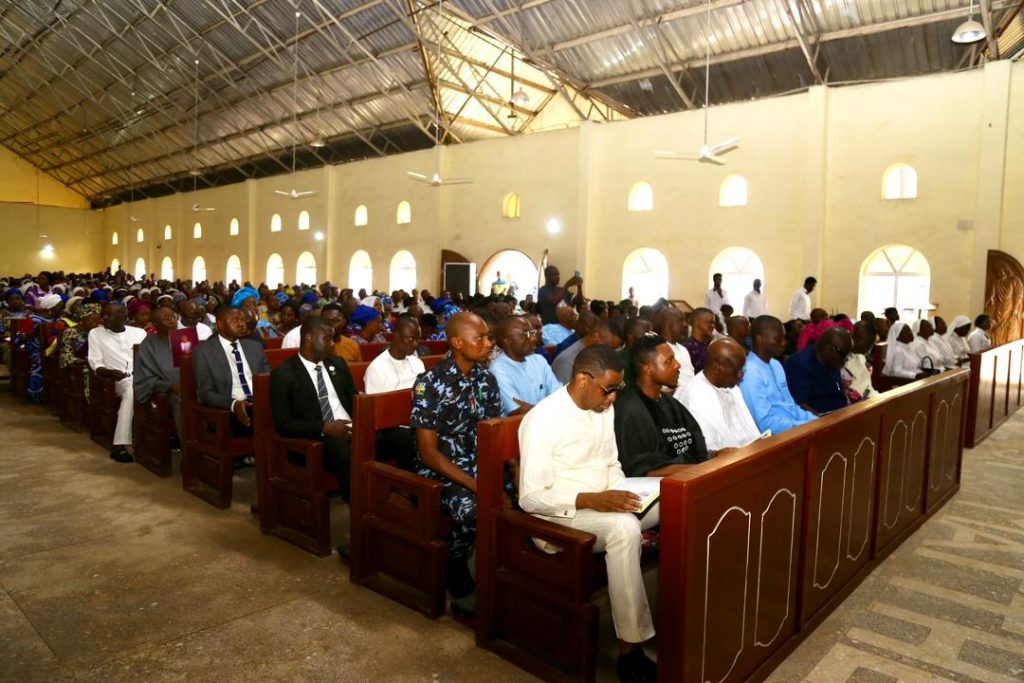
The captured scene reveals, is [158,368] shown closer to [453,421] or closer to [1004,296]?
[453,421]

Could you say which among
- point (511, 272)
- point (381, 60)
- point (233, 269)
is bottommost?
point (511, 272)

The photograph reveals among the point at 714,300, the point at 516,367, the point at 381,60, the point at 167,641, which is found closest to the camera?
the point at 167,641

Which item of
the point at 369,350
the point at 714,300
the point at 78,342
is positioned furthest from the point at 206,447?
the point at 714,300

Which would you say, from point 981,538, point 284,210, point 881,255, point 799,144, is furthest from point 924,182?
point 284,210

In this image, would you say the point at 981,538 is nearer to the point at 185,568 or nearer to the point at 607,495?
the point at 607,495

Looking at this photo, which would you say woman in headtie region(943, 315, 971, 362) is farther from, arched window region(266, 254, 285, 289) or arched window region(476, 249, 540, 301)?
arched window region(266, 254, 285, 289)

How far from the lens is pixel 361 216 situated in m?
21.9

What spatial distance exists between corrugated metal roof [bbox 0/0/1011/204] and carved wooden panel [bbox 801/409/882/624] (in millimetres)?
9984

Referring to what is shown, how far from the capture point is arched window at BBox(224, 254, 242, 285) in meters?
27.3

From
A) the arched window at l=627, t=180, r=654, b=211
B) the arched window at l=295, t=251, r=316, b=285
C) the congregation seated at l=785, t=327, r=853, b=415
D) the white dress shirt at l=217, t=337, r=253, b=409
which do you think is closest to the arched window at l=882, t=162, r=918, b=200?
the arched window at l=627, t=180, r=654, b=211

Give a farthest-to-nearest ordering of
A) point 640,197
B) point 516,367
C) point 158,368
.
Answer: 1. point 640,197
2. point 158,368
3. point 516,367

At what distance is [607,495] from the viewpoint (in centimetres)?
260

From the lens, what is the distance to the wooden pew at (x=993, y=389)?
681cm

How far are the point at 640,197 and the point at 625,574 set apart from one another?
46.7 feet
